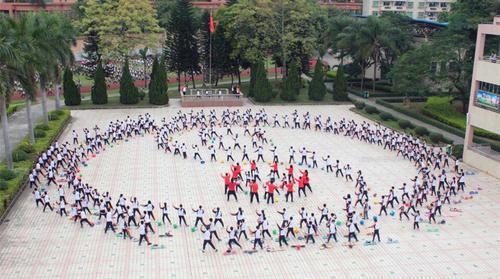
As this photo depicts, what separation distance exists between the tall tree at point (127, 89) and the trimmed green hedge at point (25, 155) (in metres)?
7.37

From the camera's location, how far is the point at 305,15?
5009cm

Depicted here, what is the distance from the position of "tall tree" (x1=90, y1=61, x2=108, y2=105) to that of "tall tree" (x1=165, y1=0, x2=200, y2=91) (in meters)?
9.14

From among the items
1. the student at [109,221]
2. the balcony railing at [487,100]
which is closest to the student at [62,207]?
the student at [109,221]

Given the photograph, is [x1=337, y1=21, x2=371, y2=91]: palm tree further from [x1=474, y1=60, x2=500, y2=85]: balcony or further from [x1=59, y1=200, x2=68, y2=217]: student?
[x1=59, y1=200, x2=68, y2=217]: student

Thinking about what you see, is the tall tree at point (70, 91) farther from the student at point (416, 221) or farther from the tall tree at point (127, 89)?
the student at point (416, 221)

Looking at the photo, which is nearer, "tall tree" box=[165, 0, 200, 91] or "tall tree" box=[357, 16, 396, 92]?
"tall tree" box=[357, 16, 396, 92]

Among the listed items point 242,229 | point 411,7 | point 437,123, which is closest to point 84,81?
point 437,123

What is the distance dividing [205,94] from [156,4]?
3751cm

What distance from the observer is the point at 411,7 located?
8381 centimetres

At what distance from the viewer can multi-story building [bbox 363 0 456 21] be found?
83500mm

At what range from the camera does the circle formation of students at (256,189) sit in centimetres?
1908

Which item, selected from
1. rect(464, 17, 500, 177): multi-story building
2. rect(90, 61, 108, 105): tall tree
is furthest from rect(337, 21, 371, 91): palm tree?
rect(90, 61, 108, 105): tall tree

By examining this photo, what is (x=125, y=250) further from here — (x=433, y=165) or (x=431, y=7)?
(x=431, y=7)

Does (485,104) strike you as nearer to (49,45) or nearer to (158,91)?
(49,45)
